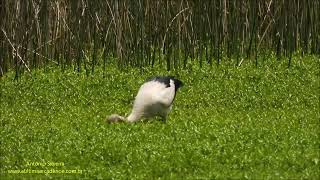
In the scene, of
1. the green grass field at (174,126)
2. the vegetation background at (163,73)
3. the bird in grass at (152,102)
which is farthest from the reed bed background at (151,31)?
the bird in grass at (152,102)

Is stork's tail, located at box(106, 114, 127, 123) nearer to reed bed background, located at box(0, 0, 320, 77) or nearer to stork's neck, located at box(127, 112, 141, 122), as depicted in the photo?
stork's neck, located at box(127, 112, 141, 122)

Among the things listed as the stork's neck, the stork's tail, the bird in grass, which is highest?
the bird in grass

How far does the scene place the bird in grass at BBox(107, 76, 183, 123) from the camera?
485 inches

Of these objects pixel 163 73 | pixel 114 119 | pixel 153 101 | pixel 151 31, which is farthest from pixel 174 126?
pixel 151 31

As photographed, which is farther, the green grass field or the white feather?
the white feather

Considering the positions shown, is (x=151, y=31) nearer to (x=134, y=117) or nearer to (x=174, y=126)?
(x=134, y=117)

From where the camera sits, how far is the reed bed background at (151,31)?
16453 mm

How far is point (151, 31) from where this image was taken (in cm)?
1727

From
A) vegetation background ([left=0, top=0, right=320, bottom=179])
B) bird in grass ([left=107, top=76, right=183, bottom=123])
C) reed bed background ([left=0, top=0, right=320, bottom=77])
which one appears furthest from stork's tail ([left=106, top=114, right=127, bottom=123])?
reed bed background ([left=0, top=0, right=320, bottom=77])

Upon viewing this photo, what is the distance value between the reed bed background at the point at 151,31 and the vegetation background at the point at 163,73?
2 cm

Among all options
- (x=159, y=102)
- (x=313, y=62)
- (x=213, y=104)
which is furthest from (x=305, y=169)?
(x=313, y=62)

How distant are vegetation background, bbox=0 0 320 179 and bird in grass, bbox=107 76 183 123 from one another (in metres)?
0.26

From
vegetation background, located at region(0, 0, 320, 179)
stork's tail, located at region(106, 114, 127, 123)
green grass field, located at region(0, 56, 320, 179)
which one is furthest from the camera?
stork's tail, located at region(106, 114, 127, 123)

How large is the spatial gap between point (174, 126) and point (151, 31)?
228 inches
